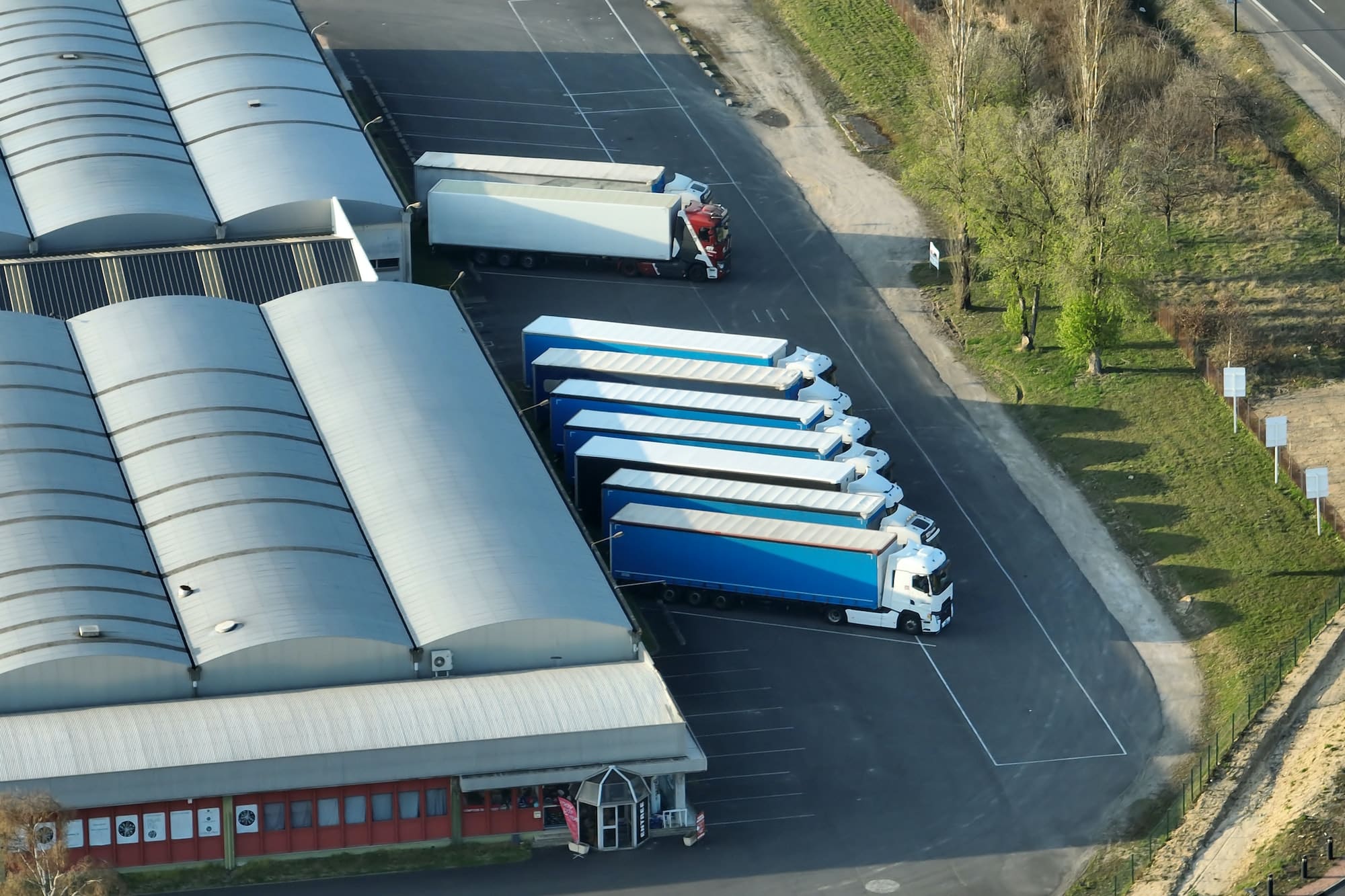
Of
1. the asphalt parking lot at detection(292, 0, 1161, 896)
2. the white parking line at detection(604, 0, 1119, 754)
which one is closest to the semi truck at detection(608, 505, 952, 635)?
the asphalt parking lot at detection(292, 0, 1161, 896)

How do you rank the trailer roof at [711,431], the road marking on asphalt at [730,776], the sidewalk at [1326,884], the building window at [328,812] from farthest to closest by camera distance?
the trailer roof at [711,431], the road marking on asphalt at [730,776], the building window at [328,812], the sidewalk at [1326,884]

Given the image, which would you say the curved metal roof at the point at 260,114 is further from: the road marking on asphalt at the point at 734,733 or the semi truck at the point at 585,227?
the road marking on asphalt at the point at 734,733

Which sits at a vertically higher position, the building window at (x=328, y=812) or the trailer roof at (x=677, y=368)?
the trailer roof at (x=677, y=368)

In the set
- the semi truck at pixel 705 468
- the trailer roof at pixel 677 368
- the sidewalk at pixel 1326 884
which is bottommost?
the sidewalk at pixel 1326 884

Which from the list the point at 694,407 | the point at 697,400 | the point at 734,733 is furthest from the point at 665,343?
the point at 734,733

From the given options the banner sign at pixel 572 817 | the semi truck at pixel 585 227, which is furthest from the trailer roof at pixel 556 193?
the banner sign at pixel 572 817

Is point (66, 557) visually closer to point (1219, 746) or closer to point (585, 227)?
point (585, 227)

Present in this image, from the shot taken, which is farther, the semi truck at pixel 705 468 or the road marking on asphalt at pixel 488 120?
the road marking on asphalt at pixel 488 120

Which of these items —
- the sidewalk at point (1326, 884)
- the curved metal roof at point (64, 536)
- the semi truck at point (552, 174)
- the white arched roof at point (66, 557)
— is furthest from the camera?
the semi truck at point (552, 174)
